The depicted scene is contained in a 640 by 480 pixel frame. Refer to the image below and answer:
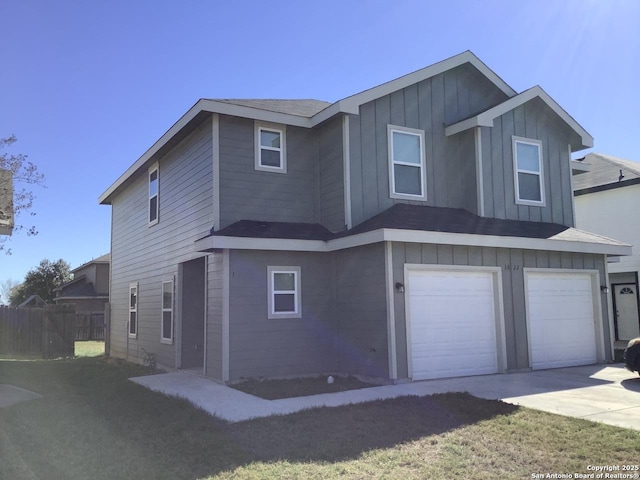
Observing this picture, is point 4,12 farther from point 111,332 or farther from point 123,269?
point 111,332

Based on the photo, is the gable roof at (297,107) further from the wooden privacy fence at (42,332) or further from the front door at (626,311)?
the front door at (626,311)

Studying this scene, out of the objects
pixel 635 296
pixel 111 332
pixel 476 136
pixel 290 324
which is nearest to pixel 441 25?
pixel 476 136

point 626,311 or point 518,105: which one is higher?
point 518,105

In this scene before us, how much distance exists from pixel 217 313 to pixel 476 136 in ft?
23.6

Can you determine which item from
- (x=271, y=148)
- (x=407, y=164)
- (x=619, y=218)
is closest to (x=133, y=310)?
(x=271, y=148)

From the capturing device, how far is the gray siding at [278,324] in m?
10.4

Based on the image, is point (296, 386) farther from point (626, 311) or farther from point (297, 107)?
point (626, 311)

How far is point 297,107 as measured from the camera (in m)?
13.3

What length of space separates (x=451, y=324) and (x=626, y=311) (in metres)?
11.2

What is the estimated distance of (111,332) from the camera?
18703 mm

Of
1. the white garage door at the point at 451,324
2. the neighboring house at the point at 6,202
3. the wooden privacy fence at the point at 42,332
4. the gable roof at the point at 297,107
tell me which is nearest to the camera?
the white garage door at the point at 451,324

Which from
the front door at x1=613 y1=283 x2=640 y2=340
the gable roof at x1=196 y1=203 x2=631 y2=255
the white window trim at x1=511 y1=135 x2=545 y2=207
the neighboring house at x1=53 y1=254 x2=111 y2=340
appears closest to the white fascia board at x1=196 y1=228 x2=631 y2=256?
the gable roof at x1=196 y1=203 x2=631 y2=255

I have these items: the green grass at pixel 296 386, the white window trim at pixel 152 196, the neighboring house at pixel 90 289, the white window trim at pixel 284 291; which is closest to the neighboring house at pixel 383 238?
the white window trim at pixel 284 291

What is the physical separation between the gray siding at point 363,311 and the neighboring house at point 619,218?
35.7 feet
